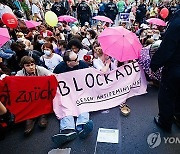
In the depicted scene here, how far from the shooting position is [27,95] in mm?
3475

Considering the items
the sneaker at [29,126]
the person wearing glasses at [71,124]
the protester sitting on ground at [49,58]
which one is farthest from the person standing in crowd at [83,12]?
the sneaker at [29,126]

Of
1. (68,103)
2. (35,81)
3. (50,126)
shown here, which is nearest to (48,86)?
(35,81)

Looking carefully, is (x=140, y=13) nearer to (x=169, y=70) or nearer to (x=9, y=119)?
(x=169, y=70)

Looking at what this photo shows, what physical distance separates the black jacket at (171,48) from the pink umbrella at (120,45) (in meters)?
0.89

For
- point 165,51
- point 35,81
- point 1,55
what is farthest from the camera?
point 1,55

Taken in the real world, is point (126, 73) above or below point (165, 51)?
below

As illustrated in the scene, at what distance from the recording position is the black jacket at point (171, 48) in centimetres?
269

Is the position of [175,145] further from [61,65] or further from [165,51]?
[61,65]

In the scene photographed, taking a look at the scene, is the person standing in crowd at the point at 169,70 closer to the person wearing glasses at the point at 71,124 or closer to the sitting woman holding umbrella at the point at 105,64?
the sitting woman holding umbrella at the point at 105,64

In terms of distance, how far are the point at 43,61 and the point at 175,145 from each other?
291 cm

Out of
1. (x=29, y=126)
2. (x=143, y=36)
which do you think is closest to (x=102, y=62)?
(x=29, y=126)

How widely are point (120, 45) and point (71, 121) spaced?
1518mm

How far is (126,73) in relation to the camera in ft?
13.5

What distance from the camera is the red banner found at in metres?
3.36
